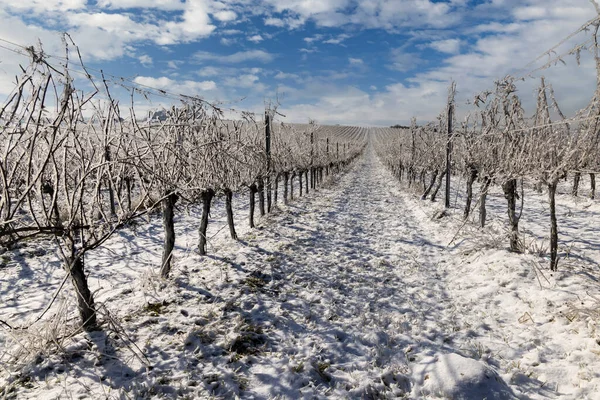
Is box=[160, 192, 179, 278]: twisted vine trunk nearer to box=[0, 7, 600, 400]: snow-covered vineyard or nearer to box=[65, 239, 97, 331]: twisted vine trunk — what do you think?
box=[0, 7, 600, 400]: snow-covered vineyard

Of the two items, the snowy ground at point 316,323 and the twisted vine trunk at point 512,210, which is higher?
the twisted vine trunk at point 512,210

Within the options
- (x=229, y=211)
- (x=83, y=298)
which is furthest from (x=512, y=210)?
(x=83, y=298)

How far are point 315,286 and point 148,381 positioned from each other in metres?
3.53

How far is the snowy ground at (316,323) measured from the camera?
11.9 feet

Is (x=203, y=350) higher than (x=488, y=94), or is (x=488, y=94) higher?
(x=488, y=94)

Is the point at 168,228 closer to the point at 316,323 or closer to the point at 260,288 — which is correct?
the point at 260,288

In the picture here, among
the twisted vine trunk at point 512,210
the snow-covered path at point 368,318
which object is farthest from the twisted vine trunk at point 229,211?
the twisted vine trunk at point 512,210

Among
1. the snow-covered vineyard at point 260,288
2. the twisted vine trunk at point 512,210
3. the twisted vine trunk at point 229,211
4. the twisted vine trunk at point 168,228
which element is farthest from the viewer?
the twisted vine trunk at point 229,211

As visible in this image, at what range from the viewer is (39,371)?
3.61 metres

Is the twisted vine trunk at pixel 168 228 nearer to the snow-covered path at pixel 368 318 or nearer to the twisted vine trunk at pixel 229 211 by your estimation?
the snow-covered path at pixel 368 318

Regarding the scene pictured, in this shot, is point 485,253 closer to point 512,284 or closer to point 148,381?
point 512,284

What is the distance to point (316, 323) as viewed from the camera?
5.13 m

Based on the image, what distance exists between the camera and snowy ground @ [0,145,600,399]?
3637mm

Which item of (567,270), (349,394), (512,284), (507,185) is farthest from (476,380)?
(507,185)
